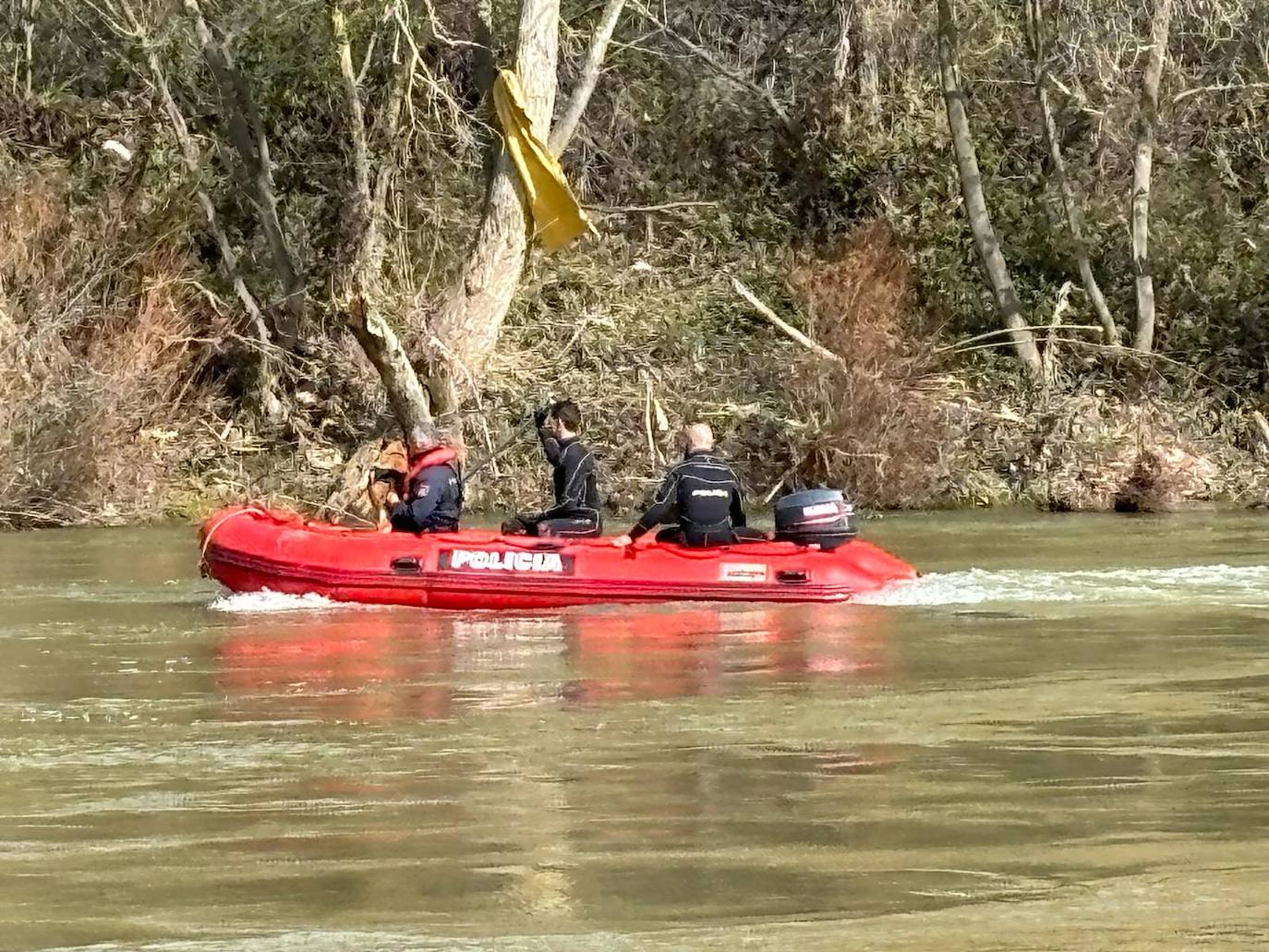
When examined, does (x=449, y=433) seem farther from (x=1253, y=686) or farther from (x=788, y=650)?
(x=1253, y=686)

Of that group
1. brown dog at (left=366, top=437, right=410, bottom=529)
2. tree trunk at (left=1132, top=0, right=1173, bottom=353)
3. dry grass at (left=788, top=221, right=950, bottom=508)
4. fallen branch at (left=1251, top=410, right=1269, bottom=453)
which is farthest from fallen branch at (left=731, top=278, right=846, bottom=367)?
brown dog at (left=366, top=437, right=410, bottom=529)

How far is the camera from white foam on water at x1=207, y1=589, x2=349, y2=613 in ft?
47.1

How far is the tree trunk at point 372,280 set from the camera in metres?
22.5

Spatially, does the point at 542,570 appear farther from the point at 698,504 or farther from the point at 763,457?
the point at 763,457

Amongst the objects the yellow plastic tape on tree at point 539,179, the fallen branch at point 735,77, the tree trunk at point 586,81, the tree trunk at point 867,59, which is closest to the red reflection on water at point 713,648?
the yellow plastic tape on tree at point 539,179

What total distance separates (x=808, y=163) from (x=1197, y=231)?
16.5 ft

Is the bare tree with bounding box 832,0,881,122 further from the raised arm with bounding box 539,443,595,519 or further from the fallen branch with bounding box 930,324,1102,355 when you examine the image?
the raised arm with bounding box 539,443,595,519

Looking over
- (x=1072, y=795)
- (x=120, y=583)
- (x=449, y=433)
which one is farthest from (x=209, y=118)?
(x=1072, y=795)

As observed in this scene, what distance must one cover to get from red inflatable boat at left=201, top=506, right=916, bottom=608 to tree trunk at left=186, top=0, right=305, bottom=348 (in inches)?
453

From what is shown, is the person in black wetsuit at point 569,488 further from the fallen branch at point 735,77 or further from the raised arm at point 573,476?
the fallen branch at point 735,77

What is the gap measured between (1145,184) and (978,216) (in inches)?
72.9

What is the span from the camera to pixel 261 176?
1022 inches

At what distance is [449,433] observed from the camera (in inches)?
900

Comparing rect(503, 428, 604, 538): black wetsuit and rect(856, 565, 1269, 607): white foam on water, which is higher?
rect(503, 428, 604, 538): black wetsuit
